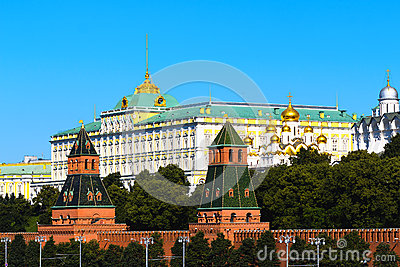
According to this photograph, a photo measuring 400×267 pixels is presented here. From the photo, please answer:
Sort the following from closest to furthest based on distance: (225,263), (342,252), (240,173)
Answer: (342,252) < (225,263) < (240,173)

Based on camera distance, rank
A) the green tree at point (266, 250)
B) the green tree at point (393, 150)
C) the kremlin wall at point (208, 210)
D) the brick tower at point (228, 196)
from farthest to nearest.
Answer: the green tree at point (393, 150), the brick tower at point (228, 196), the kremlin wall at point (208, 210), the green tree at point (266, 250)

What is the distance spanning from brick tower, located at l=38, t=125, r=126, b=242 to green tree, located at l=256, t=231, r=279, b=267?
27916mm

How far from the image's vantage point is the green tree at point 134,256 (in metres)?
126

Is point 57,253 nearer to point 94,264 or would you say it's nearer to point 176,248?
point 94,264

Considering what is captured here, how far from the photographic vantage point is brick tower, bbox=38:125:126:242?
140000 millimetres

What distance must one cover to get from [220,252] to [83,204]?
24800mm

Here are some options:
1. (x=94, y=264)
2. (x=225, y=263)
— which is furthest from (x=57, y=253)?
(x=225, y=263)

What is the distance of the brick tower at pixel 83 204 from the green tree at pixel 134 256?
1267cm

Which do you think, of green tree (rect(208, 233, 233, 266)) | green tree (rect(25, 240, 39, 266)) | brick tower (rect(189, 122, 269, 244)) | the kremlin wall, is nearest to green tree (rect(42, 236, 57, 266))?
green tree (rect(25, 240, 39, 266))

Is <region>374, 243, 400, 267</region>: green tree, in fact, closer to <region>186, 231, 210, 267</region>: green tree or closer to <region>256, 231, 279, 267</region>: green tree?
<region>256, 231, 279, 267</region>: green tree

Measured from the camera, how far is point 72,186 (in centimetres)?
14100

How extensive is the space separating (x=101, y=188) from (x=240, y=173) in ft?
70.6

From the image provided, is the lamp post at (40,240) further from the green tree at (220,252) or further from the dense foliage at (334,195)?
the dense foliage at (334,195)

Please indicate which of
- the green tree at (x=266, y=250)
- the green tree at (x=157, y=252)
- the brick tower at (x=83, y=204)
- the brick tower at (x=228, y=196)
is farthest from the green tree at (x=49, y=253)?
the green tree at (x=266, y=250)
